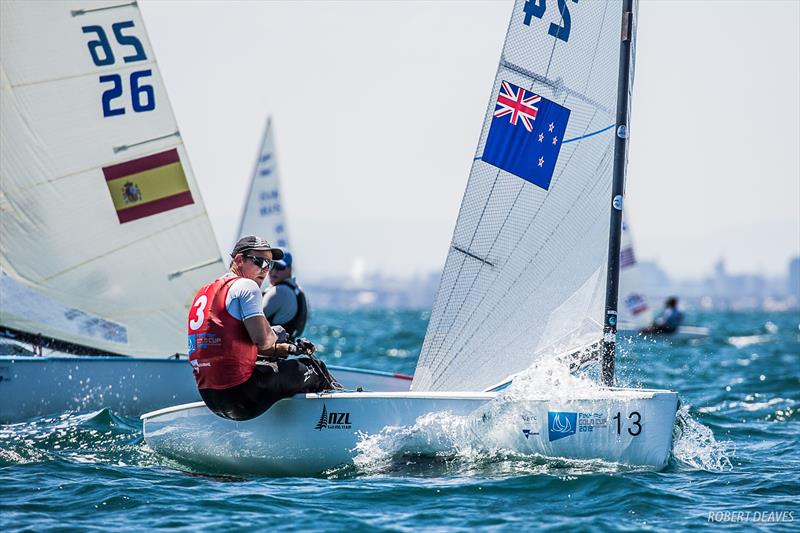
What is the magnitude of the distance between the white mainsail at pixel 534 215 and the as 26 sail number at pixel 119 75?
430 cm

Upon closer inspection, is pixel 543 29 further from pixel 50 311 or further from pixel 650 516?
pixel 50 311

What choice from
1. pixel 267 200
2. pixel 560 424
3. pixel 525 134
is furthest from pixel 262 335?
pixel 267 200

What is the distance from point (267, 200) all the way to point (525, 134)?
1201 centimetres

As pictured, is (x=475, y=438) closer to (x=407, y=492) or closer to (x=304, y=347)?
(x=407, y=492)

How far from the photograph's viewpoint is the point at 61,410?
832 centimetres

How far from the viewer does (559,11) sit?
6383mm

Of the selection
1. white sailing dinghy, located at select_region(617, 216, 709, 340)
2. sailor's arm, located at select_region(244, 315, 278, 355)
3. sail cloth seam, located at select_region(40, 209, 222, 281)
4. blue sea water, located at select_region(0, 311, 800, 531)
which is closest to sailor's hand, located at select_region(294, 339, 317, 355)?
sailor's arm, located at select_region(244, 315, 278, 355)

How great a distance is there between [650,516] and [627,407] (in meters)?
0.78

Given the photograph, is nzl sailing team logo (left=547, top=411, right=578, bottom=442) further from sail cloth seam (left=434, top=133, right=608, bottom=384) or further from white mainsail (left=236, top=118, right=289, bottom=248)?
white mainsail (left=236, top=118, right=289, bottom=248)

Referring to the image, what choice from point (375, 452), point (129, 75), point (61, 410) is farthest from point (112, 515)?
point (129, 75)

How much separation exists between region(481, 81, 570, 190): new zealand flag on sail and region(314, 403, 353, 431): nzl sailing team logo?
1.73 metres

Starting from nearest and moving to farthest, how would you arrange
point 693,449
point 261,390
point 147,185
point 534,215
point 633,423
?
point 633,423
point 261,390
point 534,215
point 693,449
point 147,185

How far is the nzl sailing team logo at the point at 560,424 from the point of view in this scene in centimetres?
583

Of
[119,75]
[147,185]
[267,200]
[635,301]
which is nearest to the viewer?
[119,75]
